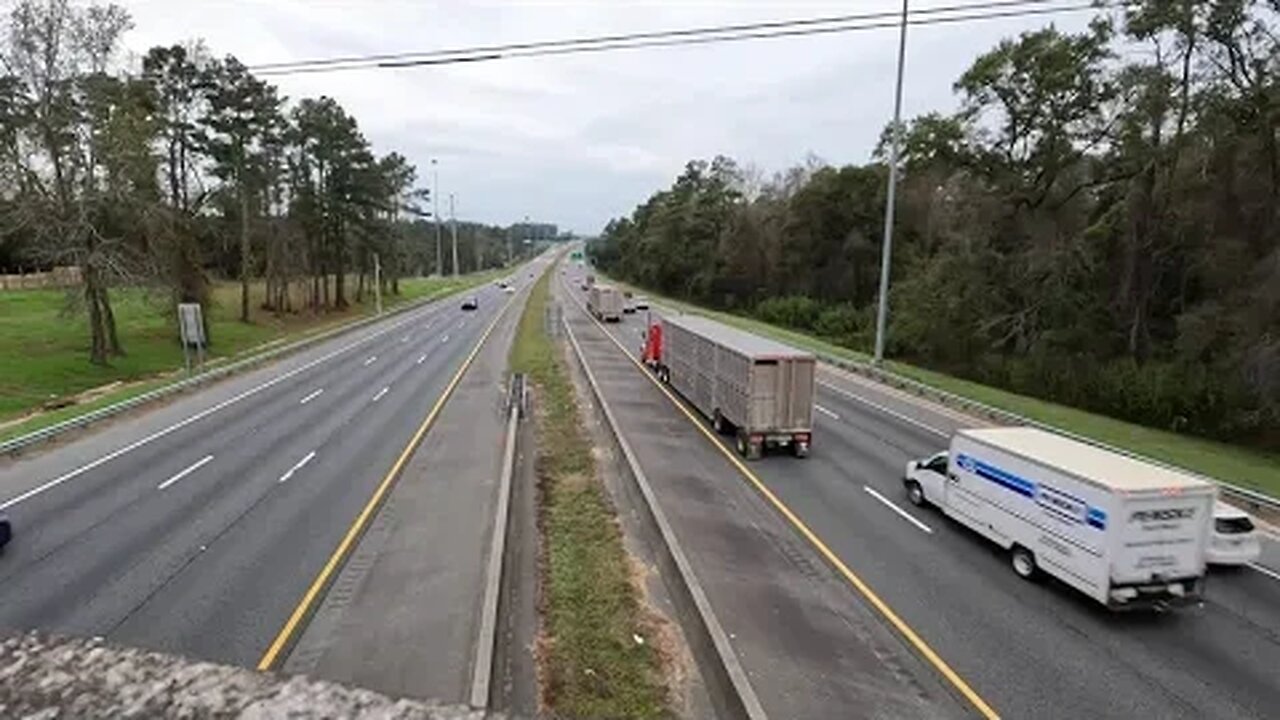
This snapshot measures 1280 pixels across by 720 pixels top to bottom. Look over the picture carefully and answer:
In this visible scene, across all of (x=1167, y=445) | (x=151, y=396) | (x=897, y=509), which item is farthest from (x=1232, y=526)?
(x=151, y=396)

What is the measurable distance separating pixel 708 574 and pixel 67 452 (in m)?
18.6

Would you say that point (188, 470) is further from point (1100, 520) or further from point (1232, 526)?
point (1232, 526)

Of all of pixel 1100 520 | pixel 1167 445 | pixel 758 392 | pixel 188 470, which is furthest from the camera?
pixel 1167 445

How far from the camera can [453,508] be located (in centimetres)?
1543

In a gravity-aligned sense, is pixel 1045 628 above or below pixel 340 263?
below

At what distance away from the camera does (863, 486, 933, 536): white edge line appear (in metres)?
15.0

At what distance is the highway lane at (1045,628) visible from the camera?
9219 mm

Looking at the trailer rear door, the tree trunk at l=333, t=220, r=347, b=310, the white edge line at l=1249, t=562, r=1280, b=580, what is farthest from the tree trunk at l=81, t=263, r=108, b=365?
the white edge line at l=1249, t=562, r=1280, b=580

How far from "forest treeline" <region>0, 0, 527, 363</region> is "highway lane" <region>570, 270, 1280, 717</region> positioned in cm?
1583

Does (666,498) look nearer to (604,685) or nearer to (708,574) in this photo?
(708,574)

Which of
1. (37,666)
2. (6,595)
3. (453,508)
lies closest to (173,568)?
(6,595)

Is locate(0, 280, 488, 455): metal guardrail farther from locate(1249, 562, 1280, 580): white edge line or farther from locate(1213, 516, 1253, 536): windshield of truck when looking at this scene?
locate(1249, 562, 1280, 580): white edge line

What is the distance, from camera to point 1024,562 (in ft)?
41.8

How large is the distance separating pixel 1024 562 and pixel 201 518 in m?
15.5
